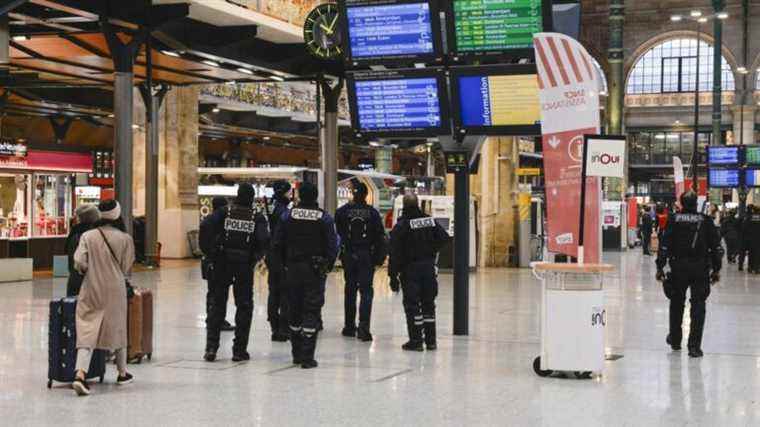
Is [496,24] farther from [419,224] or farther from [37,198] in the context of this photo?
[37,198]

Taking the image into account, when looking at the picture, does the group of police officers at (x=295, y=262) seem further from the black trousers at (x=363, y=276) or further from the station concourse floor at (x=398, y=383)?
the black trousers at (x=363, y=276)

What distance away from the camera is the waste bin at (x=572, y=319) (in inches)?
427

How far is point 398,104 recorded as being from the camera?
14289 millimetres

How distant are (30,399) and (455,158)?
6.60 metres

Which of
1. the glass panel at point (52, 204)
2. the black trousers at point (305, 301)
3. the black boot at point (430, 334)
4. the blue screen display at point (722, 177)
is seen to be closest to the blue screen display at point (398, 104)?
the black boot at point (430, 334)

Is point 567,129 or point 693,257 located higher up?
point 567,129

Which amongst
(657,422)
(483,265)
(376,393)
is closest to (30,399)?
(376,393)

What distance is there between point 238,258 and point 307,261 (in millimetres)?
715

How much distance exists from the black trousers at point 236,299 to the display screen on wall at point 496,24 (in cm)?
397

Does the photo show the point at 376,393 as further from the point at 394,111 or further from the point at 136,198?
the point at 136,198

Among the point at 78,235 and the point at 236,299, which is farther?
the point at 236,299

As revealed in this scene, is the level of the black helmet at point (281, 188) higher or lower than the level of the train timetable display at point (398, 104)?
lower

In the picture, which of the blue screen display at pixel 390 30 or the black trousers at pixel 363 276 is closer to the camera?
the black trousers at pixel 363 276

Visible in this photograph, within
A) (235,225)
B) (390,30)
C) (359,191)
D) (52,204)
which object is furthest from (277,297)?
(52,204)
